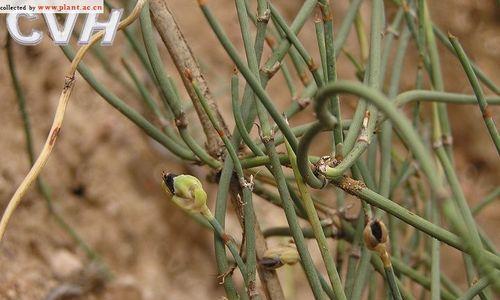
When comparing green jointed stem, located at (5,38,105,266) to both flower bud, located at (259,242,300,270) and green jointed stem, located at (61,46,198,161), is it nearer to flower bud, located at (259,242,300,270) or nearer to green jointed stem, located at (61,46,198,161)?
green jointed stem, located at (61,46,198,161)

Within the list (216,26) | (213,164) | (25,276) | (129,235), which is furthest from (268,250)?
(129,235)

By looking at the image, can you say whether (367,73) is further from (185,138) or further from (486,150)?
(486,150)

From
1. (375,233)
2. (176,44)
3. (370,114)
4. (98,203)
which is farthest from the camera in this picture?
(98,203)

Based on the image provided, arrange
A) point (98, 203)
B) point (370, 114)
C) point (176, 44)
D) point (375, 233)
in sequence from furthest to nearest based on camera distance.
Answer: point (98, 203)
point (176, 44)
point (370, 114)
point (375, 233)

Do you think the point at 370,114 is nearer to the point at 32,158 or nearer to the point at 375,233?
the point at 375,233
